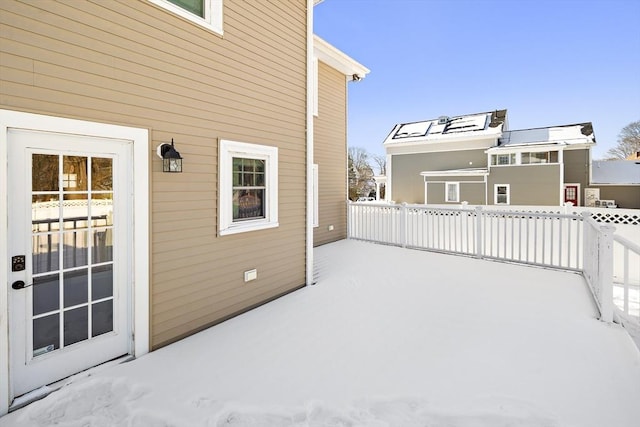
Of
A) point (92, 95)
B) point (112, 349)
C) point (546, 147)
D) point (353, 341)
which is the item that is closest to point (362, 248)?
point (353, 341)

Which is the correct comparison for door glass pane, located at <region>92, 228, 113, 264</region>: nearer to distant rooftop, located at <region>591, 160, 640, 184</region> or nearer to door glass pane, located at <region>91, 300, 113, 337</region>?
door glass pane, located at <region>91, 300, 113, 337</region>

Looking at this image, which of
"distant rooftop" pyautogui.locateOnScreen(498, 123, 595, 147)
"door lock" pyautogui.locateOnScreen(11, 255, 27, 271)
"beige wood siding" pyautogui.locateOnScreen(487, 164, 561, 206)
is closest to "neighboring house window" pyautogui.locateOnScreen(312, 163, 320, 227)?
"door lock" pyautogui.locateOnScreen(11, 255, 27, 271)

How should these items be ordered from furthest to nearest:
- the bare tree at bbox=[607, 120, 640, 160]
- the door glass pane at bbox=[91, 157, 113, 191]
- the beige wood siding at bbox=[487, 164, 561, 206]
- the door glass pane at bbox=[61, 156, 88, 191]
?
the bare tree at bbox=[607, 120, 640, 160] → the beige wood siding at bbox=[487, 164, 561, 206] → the door glass pane at bbox=[91, 157, 113, 191] → the door glass pane at bbox=[61, 156, 88, 191]

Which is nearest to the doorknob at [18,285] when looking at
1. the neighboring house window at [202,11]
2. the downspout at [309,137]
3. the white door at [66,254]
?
the white door at [66,254]

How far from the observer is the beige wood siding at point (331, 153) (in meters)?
8.47

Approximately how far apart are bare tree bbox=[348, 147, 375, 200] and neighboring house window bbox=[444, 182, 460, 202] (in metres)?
11.5

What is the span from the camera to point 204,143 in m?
3.45

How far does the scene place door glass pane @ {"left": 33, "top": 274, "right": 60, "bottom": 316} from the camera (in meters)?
2.38

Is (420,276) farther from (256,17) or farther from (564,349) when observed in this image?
(256,17)

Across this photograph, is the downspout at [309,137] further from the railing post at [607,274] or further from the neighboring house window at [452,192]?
the neighboring house window at [452,192]

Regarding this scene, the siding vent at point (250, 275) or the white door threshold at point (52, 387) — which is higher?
the siding vent at point (250, 275)

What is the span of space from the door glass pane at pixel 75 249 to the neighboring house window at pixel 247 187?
1313 mm

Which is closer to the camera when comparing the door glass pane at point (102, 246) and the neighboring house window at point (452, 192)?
the door glass pane at point (102, 246)

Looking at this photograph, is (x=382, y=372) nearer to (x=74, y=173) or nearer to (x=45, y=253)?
(x=45, y=253)
